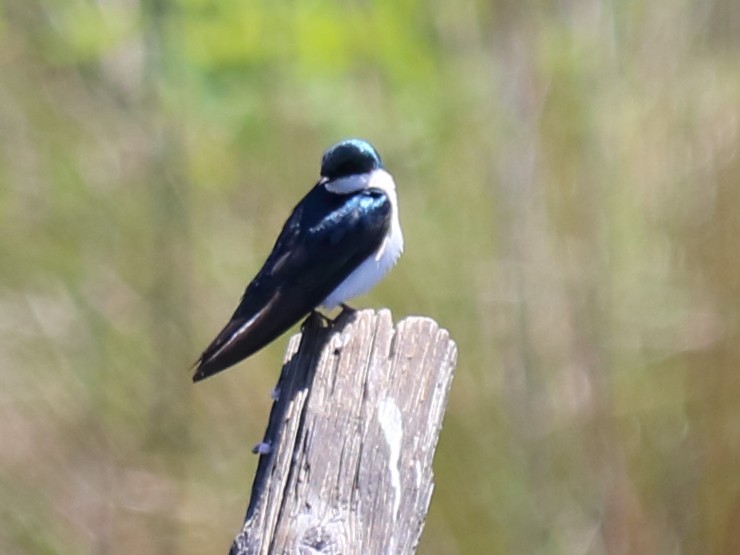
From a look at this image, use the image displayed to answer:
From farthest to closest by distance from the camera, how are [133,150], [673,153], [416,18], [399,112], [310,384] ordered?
1. [416,18]
2. [399,112]
3. [133,150]
4. [673,153]
5. [310,384]

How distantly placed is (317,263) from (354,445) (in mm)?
763

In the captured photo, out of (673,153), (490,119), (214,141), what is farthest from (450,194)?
(214,141)

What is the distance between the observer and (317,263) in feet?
7.83

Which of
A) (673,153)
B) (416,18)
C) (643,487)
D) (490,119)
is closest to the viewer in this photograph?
(643,487)

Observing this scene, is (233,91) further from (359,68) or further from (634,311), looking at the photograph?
(634,311)

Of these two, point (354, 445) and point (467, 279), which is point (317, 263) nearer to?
point (354, 445)

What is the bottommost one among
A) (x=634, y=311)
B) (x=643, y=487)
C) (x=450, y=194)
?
(x=643, y=487)

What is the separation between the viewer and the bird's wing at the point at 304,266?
2215mm

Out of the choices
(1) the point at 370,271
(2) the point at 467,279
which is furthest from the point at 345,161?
(2) the point at 467,279

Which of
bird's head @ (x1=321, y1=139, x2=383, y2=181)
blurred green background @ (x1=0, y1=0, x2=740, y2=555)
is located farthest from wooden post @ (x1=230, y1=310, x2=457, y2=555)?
blurred green background @ (x1=0, y1=0, x2=740, y2=555)

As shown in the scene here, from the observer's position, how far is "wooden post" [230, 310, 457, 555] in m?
1.62

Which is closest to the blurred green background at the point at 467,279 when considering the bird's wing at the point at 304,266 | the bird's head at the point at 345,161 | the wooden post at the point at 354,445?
the bird's head at the point at 345,161

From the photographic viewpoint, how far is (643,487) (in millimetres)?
3070

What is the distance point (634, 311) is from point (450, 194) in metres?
0.59
